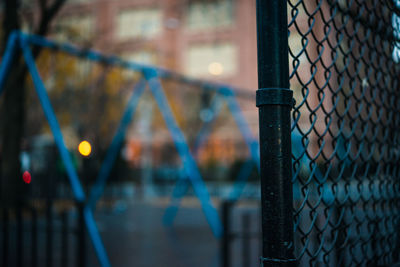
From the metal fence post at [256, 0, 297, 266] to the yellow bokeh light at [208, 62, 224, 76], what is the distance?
33312 millimetres

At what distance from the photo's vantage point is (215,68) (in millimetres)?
34562

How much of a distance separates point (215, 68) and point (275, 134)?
111 feet

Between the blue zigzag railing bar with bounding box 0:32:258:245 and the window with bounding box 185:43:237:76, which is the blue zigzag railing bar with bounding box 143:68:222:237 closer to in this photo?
the blue zigzag railing bar with bounding box 0:32:258:245

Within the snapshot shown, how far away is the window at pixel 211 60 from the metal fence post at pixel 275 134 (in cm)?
3305

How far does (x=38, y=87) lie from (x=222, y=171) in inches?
644

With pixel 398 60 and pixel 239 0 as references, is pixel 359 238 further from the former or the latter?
pixel 239 0

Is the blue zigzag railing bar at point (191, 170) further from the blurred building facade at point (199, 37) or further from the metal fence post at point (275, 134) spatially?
the blurred building facade at point (199, 37)

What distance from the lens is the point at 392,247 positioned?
1754 millimetres

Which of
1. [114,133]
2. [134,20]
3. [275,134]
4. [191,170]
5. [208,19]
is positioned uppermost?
[134,20]

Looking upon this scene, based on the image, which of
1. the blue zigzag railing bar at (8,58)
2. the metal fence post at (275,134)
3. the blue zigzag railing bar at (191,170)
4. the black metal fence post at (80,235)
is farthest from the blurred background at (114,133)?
the metal fence post at (275,134)

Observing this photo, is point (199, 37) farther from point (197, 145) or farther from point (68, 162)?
point (68, 162)

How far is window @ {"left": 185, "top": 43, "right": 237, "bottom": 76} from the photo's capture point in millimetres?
34125

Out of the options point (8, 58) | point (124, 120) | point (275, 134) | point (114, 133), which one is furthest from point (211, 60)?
point (275, 134)

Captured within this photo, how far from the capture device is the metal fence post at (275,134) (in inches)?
43.2
